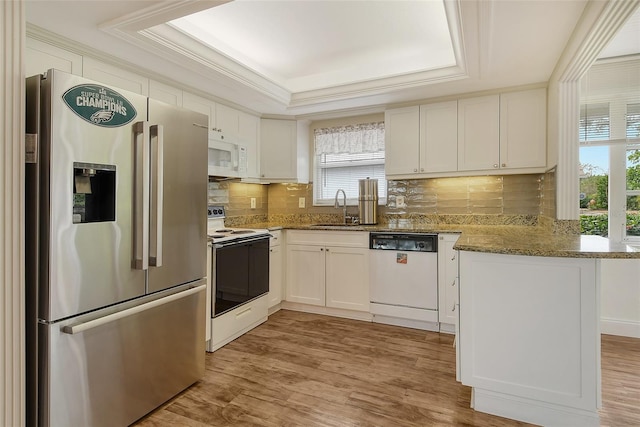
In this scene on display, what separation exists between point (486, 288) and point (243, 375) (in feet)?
5.35

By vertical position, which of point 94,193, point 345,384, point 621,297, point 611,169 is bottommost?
point 345,384

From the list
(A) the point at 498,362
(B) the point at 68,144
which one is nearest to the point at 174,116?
(B) the point at 68,144

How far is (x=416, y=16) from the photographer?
2.44 m

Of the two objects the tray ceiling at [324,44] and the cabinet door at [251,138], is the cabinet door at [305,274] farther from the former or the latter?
the tray ceiling at [324,44]

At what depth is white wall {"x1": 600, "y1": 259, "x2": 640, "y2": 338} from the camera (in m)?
2.96

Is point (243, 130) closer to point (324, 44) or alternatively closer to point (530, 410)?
point (324, 44)

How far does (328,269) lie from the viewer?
357cm

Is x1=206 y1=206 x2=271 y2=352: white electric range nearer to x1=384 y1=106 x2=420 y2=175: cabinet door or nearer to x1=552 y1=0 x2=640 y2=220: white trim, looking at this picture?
x1=384 y1=106 x2=420 y2=175: cabinet door

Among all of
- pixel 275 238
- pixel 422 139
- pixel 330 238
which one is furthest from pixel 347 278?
pixel 422 139

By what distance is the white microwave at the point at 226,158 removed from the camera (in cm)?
306

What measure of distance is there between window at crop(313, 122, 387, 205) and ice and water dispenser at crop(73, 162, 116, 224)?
2788 mm

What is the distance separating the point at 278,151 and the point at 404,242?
1788mm

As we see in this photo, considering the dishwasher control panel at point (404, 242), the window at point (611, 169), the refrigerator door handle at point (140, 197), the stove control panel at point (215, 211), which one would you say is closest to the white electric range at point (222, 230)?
the stove control panel at point (215, 211)

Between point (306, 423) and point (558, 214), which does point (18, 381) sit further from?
point (558, 214)
